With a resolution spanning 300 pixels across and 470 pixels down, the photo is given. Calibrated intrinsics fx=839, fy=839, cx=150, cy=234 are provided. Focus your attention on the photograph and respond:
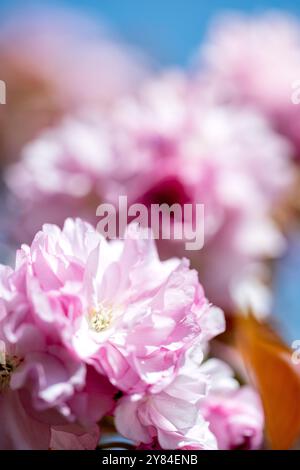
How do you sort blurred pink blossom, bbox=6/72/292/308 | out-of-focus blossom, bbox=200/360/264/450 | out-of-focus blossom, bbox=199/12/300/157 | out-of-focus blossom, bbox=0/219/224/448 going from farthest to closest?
out-of-focus blossom, bbox=199/12/300/157
blurred pink blossom, bbox=6/72/292/308
out-of-focus blossom, bbox=200/360/264/450
out-of-focus blossom, bbox=0/219/224/448

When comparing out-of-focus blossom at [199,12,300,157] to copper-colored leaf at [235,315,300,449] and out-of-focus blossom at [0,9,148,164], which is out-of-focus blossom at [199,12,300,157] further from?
copper-colored leaf at [235,315,300,449]

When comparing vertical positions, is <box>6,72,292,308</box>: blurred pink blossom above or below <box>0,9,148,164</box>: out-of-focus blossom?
below

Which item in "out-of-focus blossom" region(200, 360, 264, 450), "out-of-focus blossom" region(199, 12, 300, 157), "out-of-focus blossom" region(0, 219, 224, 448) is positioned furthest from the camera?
"out-of-focus blossom" region(199, 12, 300, 157)

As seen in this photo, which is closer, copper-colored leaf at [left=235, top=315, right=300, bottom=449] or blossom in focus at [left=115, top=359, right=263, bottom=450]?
blossom in focus at [left=115, top=359, right=263, bottom=450]

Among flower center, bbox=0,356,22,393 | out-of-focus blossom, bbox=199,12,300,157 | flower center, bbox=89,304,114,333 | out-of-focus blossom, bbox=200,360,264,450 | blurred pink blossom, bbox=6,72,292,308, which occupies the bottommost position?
out-of-focus blossom, bbox=200,360,264,450

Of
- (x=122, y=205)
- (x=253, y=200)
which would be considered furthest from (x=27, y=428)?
(x=253, y=200)

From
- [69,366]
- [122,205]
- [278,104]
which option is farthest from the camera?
[278,104]

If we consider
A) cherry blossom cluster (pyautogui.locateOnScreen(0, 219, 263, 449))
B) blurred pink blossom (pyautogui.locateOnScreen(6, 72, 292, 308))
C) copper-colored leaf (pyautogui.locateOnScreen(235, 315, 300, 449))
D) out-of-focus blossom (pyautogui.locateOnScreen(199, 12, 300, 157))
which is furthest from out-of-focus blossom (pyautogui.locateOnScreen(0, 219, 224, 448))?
out-of-focus blossom (pyautogui.locateOnScreen(199, 12, 300, 157))

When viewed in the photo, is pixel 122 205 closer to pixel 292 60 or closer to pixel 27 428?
pixel 27 428
